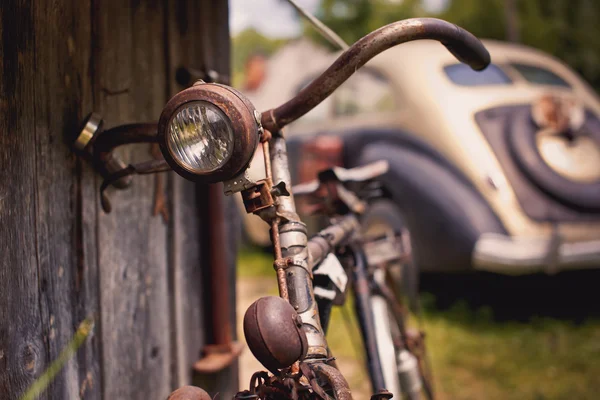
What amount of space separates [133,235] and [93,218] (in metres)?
0.19

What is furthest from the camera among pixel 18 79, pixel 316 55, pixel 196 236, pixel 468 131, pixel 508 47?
pixel 316 55

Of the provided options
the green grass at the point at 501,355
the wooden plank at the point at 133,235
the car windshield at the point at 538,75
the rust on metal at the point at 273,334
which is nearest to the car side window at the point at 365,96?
the car windshield at the point at 538,75

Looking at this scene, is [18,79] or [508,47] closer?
[18,79]

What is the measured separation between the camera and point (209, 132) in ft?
3.11

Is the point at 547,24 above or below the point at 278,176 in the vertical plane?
above

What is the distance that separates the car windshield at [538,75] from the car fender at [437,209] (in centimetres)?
108

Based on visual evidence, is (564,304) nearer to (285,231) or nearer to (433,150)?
(433,150)

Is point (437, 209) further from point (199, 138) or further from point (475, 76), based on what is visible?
point (199, 138)

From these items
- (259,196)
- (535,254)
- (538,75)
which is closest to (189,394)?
(259,196)

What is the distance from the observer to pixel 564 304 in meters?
4.16

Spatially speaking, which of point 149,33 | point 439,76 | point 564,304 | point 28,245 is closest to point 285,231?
point 28,245

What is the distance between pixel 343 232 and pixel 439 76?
282 cm

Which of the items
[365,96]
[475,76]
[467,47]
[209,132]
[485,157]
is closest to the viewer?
[209,132]

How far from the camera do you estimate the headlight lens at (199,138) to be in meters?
0.93
